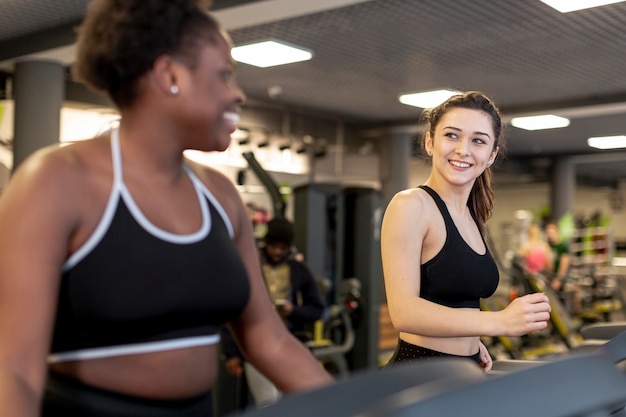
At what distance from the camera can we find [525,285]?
816cm

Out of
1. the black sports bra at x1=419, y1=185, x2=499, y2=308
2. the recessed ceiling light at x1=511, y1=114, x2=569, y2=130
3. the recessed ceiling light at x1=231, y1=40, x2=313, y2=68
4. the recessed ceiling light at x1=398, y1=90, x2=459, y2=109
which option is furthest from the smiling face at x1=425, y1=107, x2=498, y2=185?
the recessed ceiling light at x1=511, y1=114, x2=569, y2=130

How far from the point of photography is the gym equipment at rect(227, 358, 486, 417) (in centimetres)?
68

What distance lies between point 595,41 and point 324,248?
297 centimetres

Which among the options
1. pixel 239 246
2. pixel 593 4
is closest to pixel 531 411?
pixel 239 246

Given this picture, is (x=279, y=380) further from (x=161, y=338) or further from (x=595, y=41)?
(x=595, y=41)

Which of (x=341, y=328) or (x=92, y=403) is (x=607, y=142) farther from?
(x=92, y=403)

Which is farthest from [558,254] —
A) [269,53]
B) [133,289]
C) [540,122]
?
[133,289]

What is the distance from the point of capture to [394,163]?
11.1 metres

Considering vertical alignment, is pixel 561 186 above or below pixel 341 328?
above

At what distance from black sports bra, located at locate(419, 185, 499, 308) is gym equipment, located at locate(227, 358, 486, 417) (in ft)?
3.78

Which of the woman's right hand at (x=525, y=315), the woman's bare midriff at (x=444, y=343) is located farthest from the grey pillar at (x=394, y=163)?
the woman's right hand at (x=525, y=315)

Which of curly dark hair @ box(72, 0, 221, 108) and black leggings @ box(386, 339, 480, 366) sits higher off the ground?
curly dark hair @ box(72, 0, 221, 108)

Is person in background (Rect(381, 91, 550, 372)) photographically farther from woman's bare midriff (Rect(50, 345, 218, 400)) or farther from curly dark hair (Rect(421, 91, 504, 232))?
woman's bare midriff (Rect(50, 345, 218, 400))

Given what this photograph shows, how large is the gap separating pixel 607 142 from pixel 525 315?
1183 centimetres
